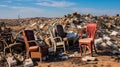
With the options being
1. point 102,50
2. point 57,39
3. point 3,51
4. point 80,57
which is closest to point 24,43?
point 3,51

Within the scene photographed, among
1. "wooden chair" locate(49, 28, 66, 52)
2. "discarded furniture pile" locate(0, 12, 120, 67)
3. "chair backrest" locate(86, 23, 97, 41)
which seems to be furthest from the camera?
"wooden chair" locate(49, 28, 66, 52)

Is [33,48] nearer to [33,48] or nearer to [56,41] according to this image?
[33,48]

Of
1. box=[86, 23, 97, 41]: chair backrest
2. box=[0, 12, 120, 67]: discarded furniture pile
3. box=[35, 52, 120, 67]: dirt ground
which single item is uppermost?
box=[86, 23, 97, 41]: chair backrest

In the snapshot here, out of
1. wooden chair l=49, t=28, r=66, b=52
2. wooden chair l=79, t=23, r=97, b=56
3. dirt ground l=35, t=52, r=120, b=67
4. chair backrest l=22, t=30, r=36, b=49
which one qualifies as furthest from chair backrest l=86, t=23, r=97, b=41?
chair backrest l=22, t=30, r=36, b=49

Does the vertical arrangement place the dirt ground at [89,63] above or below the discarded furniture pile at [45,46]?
below

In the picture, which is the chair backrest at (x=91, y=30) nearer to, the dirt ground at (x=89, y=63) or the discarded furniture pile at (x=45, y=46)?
the discarded furniture pile at (x=45, y=46)

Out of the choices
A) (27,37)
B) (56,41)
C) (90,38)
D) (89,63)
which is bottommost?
(89,63)

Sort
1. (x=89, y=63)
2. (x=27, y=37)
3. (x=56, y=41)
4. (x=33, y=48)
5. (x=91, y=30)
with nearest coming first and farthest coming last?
(x=89, y=63) < (x=33, y=48) < (x=27, y=37) < (x=91, y=30) < (x=56, y=41)

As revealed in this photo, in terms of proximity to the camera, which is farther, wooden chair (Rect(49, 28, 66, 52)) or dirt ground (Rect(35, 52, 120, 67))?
wooden chair (Rect(49, 28, 66, 52))

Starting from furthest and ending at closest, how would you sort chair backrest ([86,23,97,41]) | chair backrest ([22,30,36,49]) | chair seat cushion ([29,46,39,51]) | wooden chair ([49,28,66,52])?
wooden chair ([49,28,66,52])
chair backrest ([86,23,97,41])
chair backrest ([22,30,36,49])
chair seat cushion ([29,46,39,51])

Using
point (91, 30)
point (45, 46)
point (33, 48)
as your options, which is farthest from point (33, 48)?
point (91, 30)

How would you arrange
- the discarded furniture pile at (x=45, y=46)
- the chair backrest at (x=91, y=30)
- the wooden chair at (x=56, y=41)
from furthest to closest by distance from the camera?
the wooden chair at (x=56, y=41) < the chair backrest at (x=91, y=30) < the discarded furniture pile at (x=45, y=46)

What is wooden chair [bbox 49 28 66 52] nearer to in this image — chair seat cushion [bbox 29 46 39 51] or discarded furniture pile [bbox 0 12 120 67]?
discarded furniture pile [bbox 0 12 120 67]

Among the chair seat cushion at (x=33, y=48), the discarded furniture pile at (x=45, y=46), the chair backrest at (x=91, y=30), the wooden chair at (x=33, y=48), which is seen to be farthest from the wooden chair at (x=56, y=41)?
the chair seat cushion at (x=33, y=48)
